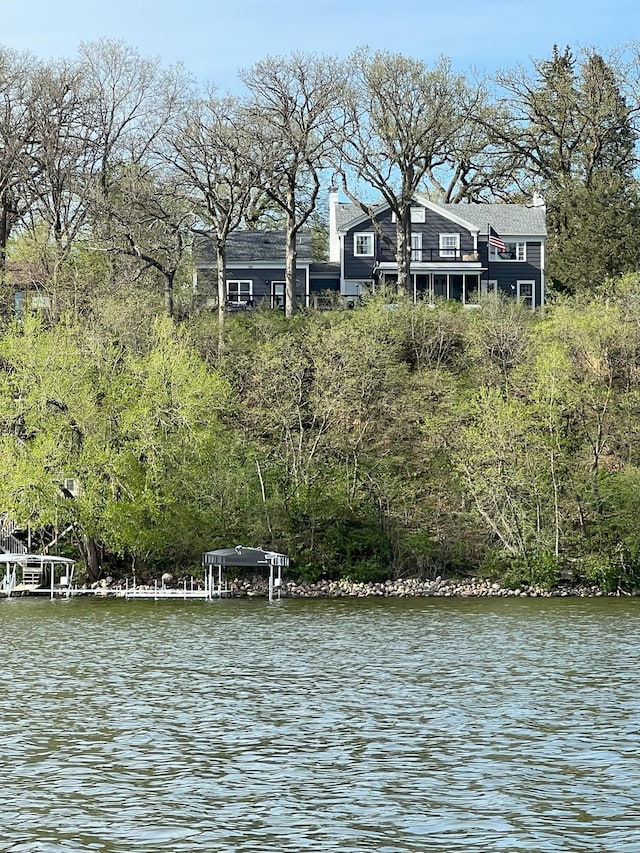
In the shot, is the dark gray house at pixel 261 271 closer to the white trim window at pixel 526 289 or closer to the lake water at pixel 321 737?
Answer: the white trim window at pixel 526 289

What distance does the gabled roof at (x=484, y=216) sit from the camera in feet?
276

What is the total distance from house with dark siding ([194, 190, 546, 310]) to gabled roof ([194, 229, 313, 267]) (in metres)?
0.07

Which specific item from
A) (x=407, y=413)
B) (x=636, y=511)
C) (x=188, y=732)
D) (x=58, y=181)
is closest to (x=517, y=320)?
Result: (x=407, y=413)

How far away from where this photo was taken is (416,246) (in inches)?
3359

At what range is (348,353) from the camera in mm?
60781

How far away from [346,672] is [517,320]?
37256 mm

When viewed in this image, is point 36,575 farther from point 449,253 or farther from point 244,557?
point 449,253

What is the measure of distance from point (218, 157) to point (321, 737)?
5249 cm

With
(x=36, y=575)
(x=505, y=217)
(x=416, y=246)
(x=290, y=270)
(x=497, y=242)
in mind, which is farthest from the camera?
(x=505, y=217)

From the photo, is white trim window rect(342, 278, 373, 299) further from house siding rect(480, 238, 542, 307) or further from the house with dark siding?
house siding rect(480, 238, 542, 307)

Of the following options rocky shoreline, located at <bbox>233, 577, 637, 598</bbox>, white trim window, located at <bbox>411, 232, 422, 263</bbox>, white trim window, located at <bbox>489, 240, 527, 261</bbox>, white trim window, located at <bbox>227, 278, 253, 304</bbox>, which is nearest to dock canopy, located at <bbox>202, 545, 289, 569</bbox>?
rocky shoreline, located at <bbox>233, 577, 637, 598</bbox>

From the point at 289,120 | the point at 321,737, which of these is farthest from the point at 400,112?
the point at 321,737

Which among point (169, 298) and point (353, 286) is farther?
Answer: point (353, 286)

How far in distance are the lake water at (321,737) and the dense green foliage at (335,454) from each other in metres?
11.6
